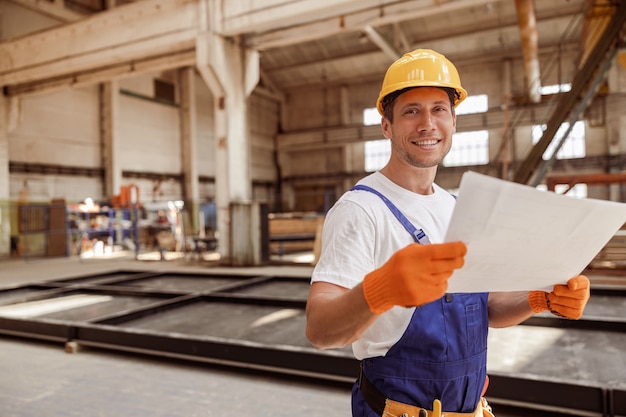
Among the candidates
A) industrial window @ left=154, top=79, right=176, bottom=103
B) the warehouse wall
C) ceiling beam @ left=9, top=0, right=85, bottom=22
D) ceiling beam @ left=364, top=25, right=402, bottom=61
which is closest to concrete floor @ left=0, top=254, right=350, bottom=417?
ceiling beam @ left=364, top=25, right=402, bottom=61

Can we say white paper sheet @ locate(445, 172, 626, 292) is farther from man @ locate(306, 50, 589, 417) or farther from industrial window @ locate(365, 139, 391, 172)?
industrial window @ locate(365, 139, 391, 172)

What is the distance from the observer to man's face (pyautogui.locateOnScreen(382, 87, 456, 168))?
1.31 m

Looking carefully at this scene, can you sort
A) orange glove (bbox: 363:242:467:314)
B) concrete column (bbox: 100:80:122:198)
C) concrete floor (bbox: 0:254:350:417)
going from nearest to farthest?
orange glove (bbox: 363:242:467:314), concrete floor (bbox: 0:254:350:417), concrete column (bbox: 100:80:122:198)

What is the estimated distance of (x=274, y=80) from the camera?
24141mm

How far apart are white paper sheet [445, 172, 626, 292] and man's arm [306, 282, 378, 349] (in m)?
0.24

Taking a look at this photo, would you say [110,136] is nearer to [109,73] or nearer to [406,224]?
[109,73]

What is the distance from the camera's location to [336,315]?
110cm

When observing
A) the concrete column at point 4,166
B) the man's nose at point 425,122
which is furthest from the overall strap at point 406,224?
the concrete column at point 4,166

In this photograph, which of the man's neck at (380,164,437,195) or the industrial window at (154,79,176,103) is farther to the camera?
the industrial window at (154,79,176,103)

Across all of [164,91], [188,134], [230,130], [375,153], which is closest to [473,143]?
[375,153]

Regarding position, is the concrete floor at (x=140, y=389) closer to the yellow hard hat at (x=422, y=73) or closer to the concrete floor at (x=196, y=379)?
the concrete floor at (x=196, y=379)

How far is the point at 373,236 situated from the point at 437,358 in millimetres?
387

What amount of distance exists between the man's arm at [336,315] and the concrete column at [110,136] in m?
17.8

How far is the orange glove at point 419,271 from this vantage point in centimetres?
96
